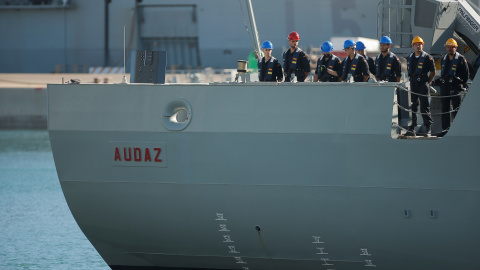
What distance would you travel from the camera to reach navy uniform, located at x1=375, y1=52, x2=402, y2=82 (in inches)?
505

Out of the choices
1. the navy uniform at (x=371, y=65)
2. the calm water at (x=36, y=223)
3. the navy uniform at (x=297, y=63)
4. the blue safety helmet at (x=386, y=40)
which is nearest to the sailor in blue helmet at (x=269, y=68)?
the navy uniform at (x=297, y=63)

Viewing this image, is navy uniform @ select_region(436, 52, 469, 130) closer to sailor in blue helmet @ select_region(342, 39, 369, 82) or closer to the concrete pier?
sailor in blue helmet @ select_region(342, 39, 369, 82)

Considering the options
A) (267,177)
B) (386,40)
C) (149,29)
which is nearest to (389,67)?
(386,40)

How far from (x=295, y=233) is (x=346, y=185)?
104 cm

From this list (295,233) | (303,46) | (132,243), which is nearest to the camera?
(295,233)

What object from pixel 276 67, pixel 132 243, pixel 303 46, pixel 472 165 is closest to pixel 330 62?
pixel 276 67

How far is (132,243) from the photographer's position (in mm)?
12805

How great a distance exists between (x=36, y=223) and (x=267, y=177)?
11.3 metres

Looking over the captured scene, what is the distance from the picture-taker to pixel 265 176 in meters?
11.6

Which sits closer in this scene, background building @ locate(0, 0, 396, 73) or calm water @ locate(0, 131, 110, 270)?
calm water @ locate(0, 131, 110, 270)

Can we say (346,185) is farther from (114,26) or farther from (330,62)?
Result: (114,26)

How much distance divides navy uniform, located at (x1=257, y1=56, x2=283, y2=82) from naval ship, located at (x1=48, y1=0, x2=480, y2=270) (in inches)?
39.6

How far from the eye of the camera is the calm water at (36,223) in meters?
17.1

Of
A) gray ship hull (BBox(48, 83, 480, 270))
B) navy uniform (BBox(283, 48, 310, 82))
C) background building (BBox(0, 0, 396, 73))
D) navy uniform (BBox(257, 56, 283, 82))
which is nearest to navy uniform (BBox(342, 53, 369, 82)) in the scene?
navy uniform (BBox(283, 48, 310, 82))
